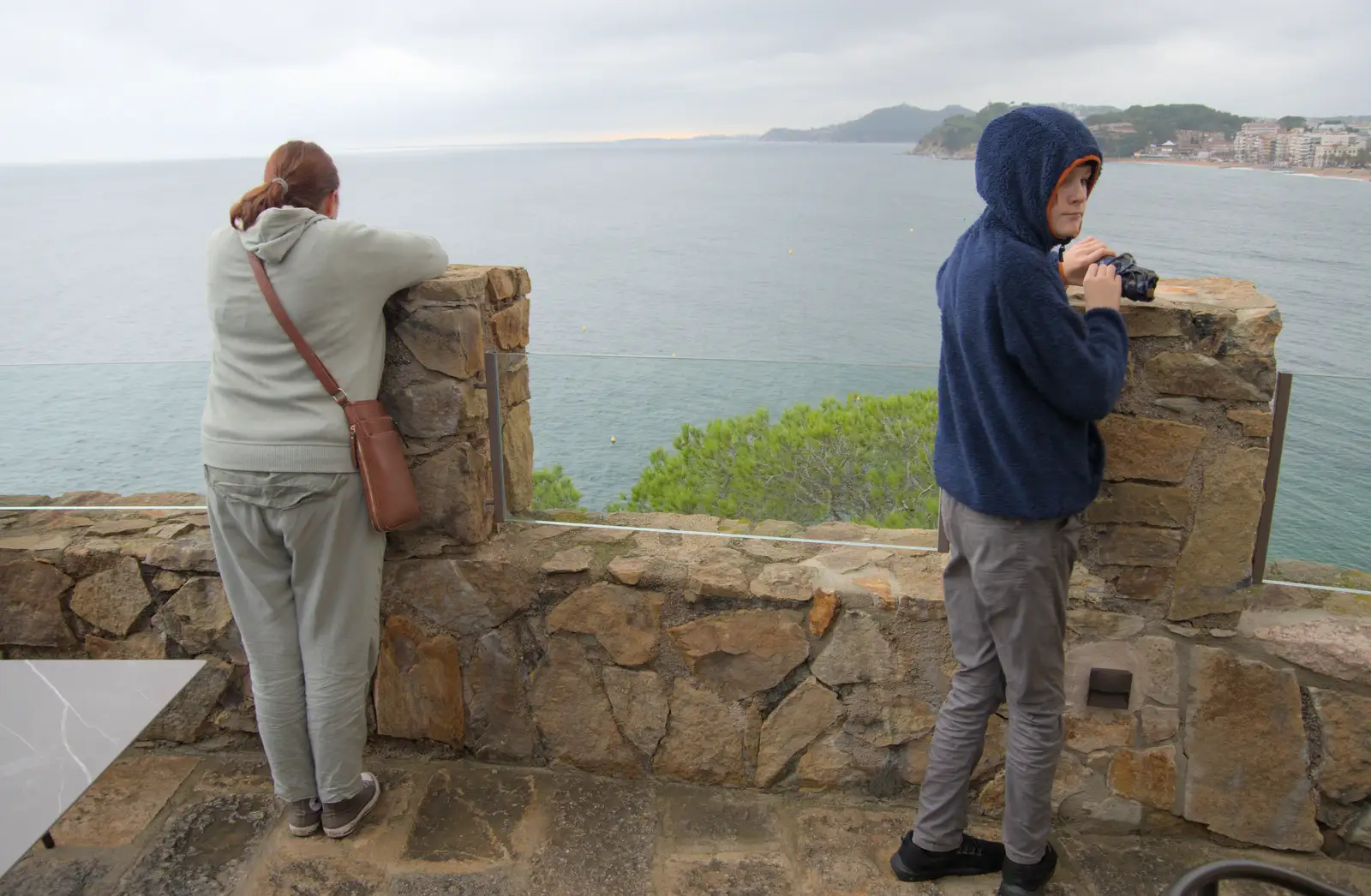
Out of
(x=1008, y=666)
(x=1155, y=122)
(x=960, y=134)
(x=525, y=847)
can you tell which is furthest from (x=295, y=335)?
(x=960, y=134)

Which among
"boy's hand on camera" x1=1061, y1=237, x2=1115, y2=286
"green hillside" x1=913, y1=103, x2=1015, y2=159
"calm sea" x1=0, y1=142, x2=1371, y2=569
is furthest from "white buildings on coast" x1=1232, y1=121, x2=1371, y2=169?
"boy's hand on camera" x1=1061, y1=237, x2=1115, y2=286

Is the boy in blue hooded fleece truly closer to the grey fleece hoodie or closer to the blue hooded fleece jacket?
the blue hooded fleece jacket

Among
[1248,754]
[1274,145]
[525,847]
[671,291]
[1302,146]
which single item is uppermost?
[1274,145]

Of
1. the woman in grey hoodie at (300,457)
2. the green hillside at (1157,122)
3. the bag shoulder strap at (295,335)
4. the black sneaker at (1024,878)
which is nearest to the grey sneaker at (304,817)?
the woman in grey hoodie at (300,457)

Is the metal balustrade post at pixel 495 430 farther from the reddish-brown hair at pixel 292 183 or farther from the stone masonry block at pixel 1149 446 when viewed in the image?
the stone masonry block at pixel 1149 446

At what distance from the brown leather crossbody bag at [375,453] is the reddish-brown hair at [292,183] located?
231mm

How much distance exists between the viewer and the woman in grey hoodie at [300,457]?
2.00 meters

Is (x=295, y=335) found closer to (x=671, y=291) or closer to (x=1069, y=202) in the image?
(x=1069, y=202)

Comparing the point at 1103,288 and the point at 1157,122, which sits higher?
the point at 1157,122

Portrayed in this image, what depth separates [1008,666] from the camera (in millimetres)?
1885

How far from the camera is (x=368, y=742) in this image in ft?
8.66

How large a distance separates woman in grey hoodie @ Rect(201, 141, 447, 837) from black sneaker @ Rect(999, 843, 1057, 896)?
1.44 m

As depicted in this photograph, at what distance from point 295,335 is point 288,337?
A: 0.02 meters

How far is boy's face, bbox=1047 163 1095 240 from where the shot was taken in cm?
168
